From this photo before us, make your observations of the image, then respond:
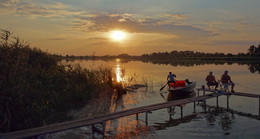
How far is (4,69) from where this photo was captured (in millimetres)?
7652

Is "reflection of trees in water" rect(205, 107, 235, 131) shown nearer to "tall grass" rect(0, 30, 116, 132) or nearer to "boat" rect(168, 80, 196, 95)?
"boat" rect(168, 80, 196, 95)

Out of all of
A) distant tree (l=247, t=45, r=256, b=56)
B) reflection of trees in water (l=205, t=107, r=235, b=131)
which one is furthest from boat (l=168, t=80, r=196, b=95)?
distant tree (l=247, t=45, r=256, b=56)

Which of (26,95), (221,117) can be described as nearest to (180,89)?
(221,117)

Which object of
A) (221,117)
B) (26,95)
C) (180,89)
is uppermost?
(26,95)

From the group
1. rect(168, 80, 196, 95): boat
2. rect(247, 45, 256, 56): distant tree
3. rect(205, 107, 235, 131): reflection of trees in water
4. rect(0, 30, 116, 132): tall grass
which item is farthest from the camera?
rect(247, 45, 256, 56): distant tree

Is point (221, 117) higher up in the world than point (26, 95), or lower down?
lower down

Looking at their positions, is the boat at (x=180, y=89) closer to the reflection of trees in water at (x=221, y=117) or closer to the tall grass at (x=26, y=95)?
the reflection of trees in water at (x=221, y=117)

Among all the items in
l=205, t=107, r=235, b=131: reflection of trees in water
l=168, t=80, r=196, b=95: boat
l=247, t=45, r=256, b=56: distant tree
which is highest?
l=247, t=45, r=256, b=56: distant tree

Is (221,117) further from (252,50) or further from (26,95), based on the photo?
(252,50)

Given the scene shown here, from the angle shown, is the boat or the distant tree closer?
the boat

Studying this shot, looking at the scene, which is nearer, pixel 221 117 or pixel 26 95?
pixel 26 95

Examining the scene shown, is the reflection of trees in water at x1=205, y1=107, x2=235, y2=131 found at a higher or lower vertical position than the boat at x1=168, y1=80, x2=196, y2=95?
lower

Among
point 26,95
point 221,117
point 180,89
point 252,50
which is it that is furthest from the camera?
point 252,50

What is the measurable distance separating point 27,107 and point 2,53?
8.27ft
